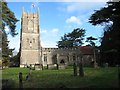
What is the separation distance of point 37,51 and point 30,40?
3.86 m

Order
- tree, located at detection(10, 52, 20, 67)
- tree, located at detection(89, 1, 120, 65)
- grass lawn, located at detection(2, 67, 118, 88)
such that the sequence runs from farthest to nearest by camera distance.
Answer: tree, located at detection(10, 52, 20, 67)
tree, located at detection(89, 1, 120, 65)
grass lawn, located at detection(2, 67, 118, 88)

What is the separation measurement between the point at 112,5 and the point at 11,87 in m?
23.7

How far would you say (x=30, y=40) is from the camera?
67.4 m

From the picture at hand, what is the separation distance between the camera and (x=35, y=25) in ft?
227

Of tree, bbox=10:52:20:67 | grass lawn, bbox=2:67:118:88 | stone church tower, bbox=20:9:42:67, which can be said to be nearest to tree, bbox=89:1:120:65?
grass lawn, bbox=2:67:118:88

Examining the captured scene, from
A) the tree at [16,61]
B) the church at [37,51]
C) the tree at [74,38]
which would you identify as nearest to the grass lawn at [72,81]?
the church at [37,51]

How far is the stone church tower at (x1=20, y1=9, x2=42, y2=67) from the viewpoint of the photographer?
64.6 m

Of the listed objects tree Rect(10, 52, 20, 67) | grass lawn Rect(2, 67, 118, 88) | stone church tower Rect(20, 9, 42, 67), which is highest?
stone church tower Rect(20, 9, 42, 67)

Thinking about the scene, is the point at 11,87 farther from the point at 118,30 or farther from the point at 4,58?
the point at 4,58

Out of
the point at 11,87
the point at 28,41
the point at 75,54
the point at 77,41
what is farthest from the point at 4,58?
the point at 77,41

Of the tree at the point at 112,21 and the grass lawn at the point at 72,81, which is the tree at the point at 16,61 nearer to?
the tree at the point at 112,21

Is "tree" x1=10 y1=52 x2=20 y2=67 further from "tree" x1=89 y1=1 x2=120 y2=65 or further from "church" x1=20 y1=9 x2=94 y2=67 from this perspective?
"tree" x1=89 y1=1 x2=120 y2=65

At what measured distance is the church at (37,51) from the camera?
215 ft

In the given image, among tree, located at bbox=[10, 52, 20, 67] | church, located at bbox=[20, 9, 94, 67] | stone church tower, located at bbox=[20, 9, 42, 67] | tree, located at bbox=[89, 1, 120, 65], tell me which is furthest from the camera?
tree, located at bbox=[10, 52, 20, 67]
